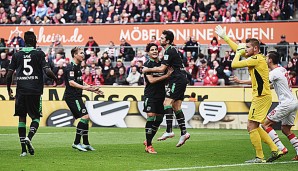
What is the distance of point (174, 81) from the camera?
695 inches

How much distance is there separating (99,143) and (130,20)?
1742 cm

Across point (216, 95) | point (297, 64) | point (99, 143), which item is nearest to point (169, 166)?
point (99, 143)

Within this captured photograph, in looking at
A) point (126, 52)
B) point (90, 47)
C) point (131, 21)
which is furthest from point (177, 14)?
point (90, 47)

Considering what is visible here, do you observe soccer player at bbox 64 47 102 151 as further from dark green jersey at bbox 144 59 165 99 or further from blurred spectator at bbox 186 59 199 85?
blurred spectator at bbox 186 59 199 85

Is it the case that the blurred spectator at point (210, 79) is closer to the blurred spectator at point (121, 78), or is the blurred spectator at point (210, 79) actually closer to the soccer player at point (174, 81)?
the blurred spectator at point (121, 78)

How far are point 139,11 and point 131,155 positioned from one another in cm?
2119

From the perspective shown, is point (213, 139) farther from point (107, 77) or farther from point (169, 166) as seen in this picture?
point (107, 77)

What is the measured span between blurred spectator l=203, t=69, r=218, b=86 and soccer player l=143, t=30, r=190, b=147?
12.7 m

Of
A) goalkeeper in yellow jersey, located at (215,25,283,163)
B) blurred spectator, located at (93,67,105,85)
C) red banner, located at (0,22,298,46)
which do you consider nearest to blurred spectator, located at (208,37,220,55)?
red banner, located at (0,22,298,46)

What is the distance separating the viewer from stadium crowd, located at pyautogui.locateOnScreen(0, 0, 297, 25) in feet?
111

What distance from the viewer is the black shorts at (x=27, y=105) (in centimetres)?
1560

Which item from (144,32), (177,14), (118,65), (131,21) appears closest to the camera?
(118,65)

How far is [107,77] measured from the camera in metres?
32.7

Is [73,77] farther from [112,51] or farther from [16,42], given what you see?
[16,42]
